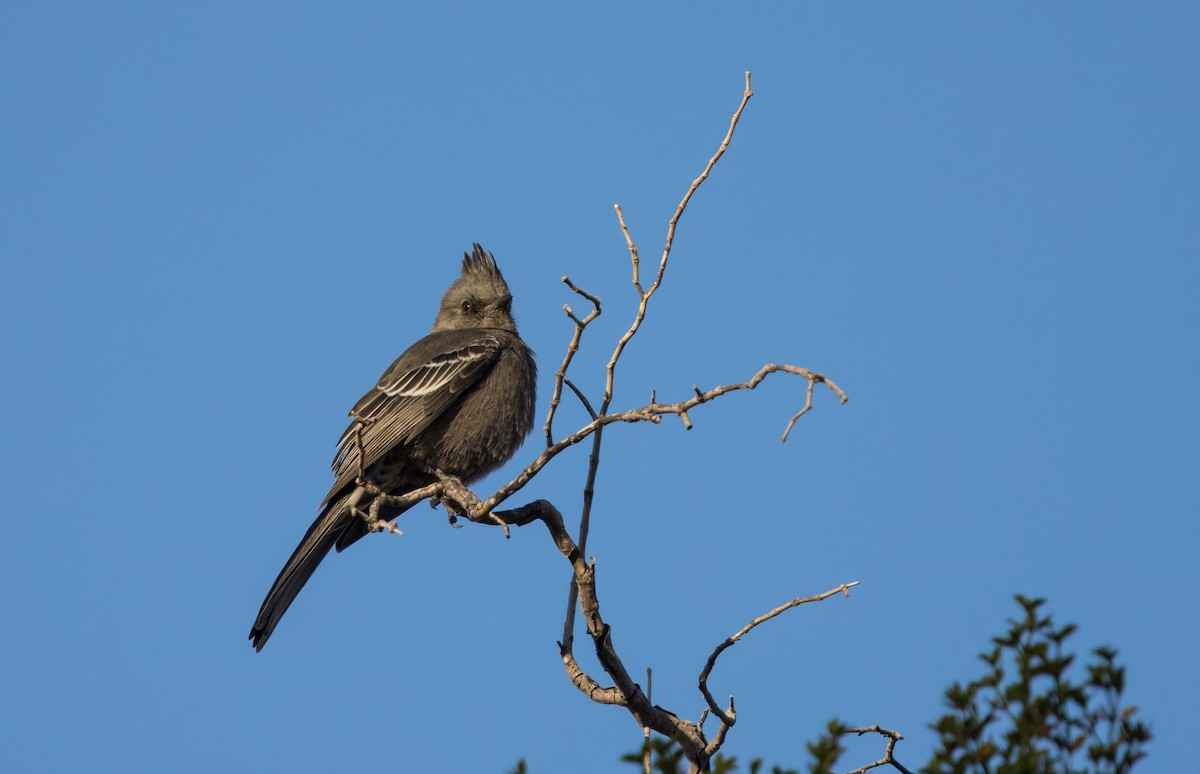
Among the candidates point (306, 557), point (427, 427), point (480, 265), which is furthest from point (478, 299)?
point (306, 557)

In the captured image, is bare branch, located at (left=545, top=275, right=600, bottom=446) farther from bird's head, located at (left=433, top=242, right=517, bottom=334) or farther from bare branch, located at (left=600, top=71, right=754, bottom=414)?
bird's head, located at (left=433, top=242, right=517, bottom=334)

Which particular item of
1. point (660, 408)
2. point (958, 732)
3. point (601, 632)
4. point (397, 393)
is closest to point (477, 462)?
point (397, 393)

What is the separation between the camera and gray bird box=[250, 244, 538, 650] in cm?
962

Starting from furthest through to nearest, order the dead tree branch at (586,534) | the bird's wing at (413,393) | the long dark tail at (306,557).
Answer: the bird's wing at (413,393) → the long dark tail at (306,557) → the dead tree branch at (586,534)

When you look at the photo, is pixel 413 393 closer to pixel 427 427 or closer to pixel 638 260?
pixel 427 427

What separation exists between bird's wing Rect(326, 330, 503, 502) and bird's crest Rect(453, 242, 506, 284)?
47.4 inches

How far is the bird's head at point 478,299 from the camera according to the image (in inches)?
459

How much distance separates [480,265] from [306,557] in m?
3.45

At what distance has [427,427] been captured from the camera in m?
10.0

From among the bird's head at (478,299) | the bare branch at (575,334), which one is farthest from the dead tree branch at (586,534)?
the bird's head at (478,299)

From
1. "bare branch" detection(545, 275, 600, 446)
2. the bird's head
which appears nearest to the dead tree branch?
"bare branch" detection(545, 275, 600, 446)

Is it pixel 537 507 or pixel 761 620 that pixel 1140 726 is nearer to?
pixel 761 620

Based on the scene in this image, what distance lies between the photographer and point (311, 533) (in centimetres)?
967

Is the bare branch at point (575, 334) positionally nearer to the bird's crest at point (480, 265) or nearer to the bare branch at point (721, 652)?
the bare branch at point (721, 652)
